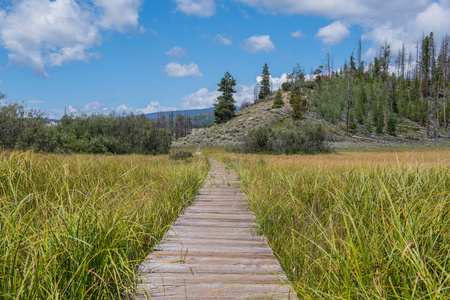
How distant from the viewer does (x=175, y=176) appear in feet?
19.6

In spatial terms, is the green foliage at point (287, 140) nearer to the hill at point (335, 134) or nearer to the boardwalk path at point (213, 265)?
the hill at point (335, 134)

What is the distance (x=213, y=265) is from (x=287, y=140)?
21138mm

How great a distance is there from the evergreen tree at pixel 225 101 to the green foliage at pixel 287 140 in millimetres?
43297

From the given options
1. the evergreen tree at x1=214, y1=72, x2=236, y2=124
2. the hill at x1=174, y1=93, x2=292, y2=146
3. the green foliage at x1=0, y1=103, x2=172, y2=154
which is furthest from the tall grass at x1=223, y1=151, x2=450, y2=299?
the evergreen tree at x1=214, y1=72, x2=236, y2=124

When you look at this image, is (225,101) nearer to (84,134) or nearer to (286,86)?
(286,86)

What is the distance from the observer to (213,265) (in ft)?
8.18

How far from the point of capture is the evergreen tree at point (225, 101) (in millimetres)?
67125

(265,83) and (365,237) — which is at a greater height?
(265,83)

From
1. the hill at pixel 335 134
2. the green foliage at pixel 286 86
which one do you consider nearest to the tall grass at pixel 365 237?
the hill at pixel 335 134

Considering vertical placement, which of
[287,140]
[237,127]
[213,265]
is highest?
[237,127]

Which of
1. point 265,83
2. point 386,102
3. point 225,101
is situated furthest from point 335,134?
point 265,83

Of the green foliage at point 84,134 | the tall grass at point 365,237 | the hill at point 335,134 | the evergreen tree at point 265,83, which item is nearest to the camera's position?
the tall grass at point 365,237

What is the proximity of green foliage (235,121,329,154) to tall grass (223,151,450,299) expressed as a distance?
16.3 meters

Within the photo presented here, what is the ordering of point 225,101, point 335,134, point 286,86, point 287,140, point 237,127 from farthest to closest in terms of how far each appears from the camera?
point 286,86 → point 225,101 → point 237,127 → point 335,134 → point 287,140
